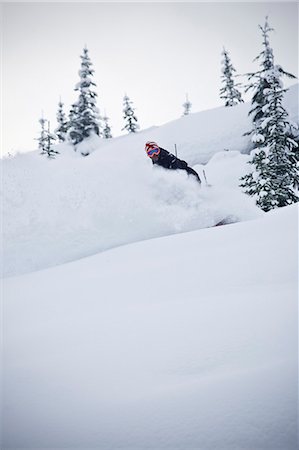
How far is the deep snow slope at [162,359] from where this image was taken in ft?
3.99

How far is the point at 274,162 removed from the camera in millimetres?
12945

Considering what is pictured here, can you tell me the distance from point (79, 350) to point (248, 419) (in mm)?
1220

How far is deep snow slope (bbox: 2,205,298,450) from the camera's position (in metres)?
1.22

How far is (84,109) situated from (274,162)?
891 inches

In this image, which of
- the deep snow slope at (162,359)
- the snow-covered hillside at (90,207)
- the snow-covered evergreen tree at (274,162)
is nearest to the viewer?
the deep snow slope at (162,359)

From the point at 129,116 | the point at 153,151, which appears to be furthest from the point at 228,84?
the point at 153,151

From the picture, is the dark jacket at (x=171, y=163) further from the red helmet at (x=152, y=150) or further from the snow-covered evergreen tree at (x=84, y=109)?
the snow-covered evergreen tree at (x=84, y=109)

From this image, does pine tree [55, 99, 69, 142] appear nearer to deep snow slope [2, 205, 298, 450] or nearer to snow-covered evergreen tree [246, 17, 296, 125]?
snow-covered evergreen tree [246, 17, 296, 125]

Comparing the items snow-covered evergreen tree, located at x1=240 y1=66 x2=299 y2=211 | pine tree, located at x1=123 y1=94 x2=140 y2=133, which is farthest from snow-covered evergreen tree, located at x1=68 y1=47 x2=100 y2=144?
snow-covered evergreen tree, located at x1=240 y1=66 x2=299 y2=211

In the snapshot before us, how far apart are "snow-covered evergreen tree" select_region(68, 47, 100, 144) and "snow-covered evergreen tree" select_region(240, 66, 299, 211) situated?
2008 centimetres

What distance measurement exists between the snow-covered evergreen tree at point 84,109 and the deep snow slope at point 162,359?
93.1 ft

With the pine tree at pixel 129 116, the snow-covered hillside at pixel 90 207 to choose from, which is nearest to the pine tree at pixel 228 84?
the pine tree at pixel 129 116

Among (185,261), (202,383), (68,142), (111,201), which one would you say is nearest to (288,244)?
(185,261)

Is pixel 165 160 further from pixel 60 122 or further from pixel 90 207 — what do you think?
pixel 60 122
